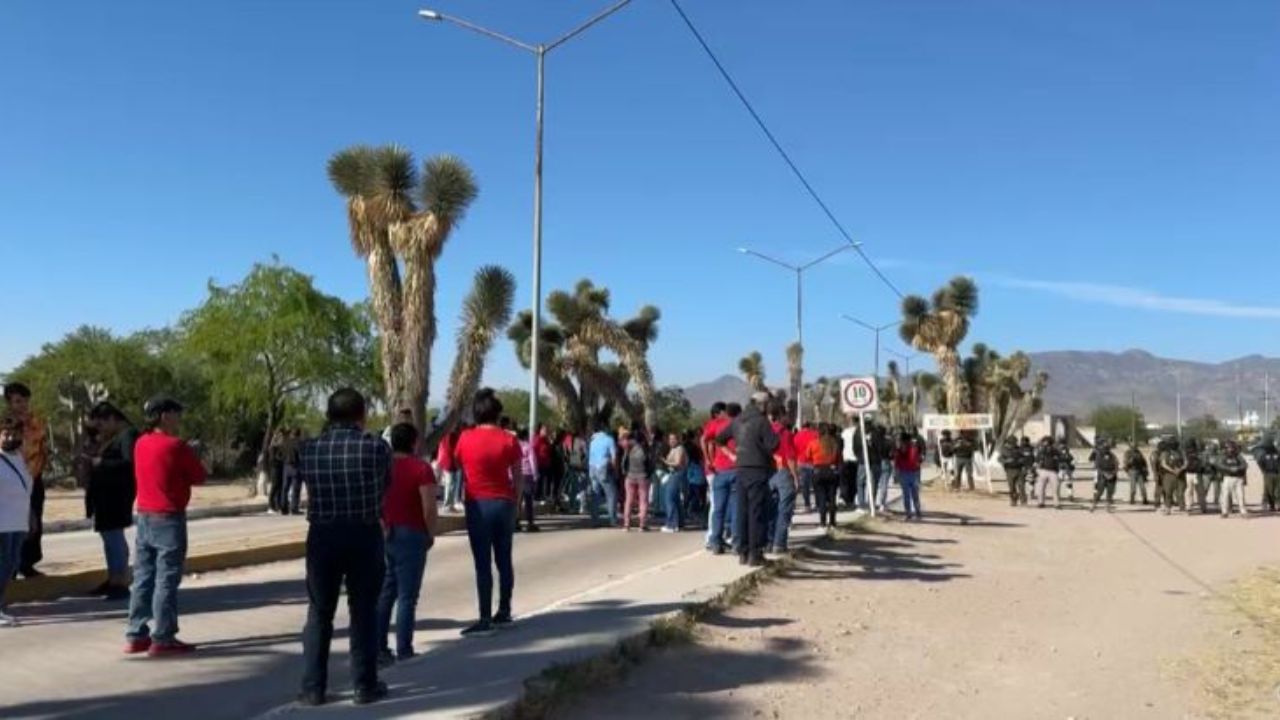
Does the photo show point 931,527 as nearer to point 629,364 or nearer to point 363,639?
point 629,364

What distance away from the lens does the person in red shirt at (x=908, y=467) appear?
67.6 feet

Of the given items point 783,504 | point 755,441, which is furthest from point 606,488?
point 755,441

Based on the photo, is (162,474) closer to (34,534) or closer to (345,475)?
(345,475)

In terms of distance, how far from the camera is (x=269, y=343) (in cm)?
3659

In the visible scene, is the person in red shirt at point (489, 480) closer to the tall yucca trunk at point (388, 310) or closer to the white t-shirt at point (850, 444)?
the tall yucca trunk at point (388, 310)

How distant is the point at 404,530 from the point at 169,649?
2121 mm

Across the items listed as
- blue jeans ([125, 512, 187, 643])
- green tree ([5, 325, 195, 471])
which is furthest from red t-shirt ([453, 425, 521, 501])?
green tree ([5, 325, 195, 471])

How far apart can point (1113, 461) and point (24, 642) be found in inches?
906

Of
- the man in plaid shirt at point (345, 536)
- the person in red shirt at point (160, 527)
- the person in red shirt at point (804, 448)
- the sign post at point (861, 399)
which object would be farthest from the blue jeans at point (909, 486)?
the man in plaid shirt at point (345, 536)

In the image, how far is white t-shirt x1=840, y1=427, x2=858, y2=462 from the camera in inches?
858

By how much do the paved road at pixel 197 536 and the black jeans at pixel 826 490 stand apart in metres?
7.77

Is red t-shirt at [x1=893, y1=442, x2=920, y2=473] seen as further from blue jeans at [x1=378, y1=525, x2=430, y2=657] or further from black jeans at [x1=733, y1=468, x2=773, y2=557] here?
blue jeans at [x1=378, y1=525, x2=430, y2=657]

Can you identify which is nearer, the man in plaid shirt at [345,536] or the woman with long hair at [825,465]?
the man in plaid shirt at [345,536]

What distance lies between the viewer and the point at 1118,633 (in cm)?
987
